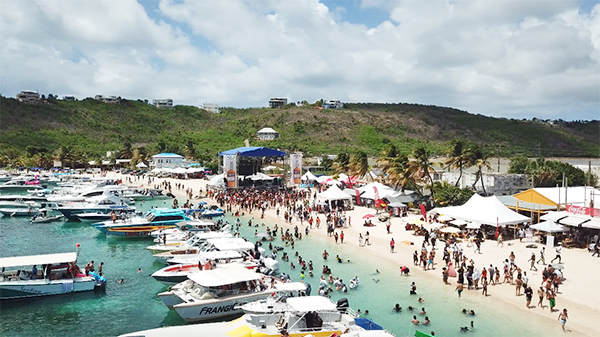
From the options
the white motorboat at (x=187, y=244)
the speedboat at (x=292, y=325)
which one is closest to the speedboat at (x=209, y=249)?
the white motorboat at (x=187, y=244)

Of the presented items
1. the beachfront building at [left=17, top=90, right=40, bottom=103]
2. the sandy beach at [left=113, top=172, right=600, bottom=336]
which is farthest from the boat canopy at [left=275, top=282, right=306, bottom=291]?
the beachfront building at [left=17, top=90, right=40, bottom=103]

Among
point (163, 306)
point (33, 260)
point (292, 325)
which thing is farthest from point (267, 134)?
point (292, 325)

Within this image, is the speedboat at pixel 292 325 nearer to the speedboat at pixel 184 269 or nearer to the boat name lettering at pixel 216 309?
the boat name lettering at pixel 216 309

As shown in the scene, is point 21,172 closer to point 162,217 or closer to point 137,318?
point 162,217

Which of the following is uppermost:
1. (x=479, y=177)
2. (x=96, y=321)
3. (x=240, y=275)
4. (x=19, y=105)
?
(x=19, y=105)

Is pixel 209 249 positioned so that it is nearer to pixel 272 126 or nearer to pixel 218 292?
pixel 218 292

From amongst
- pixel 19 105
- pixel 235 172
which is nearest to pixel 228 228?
pixel 235 172
